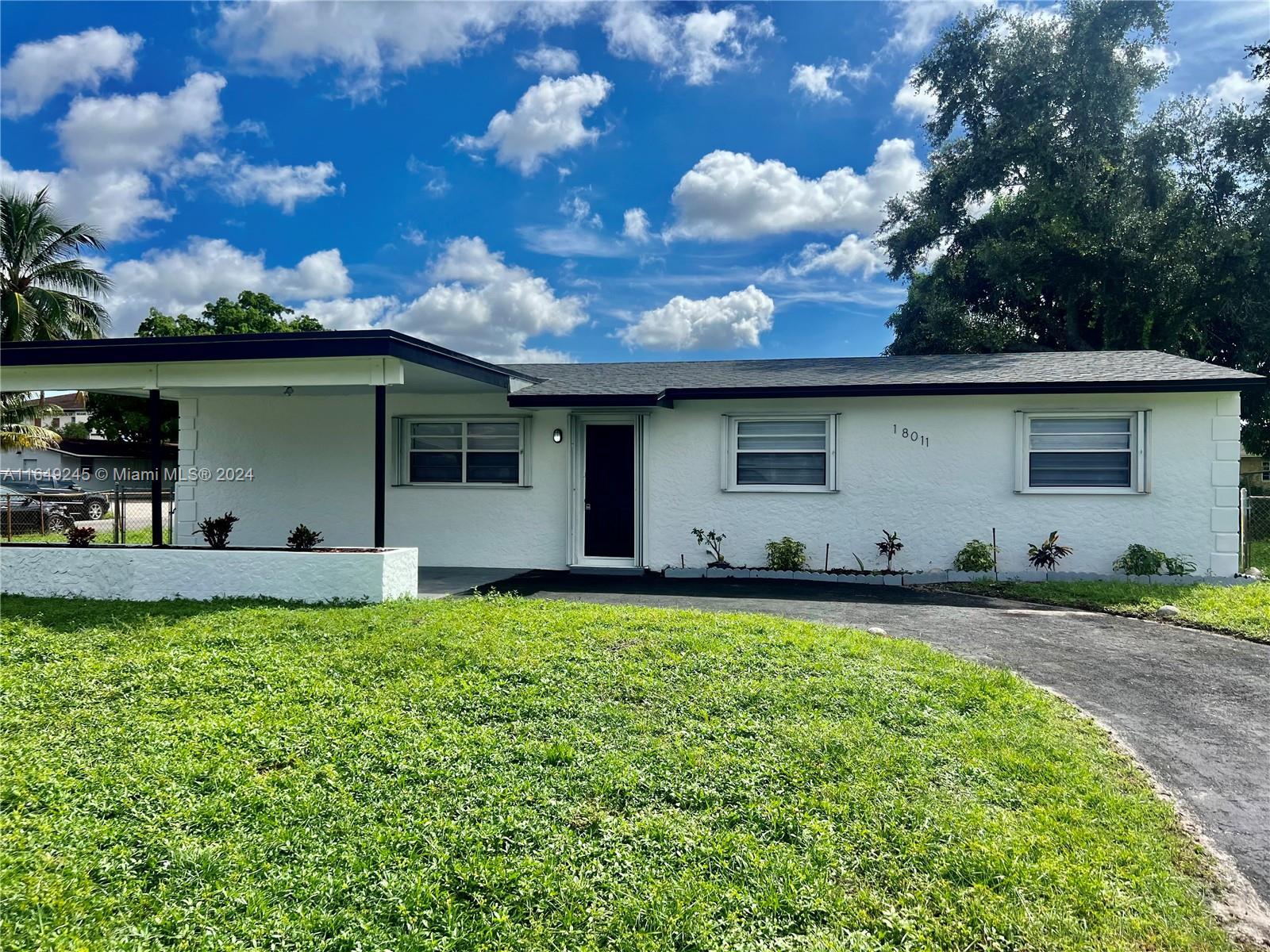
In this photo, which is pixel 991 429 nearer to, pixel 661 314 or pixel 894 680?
pixel 894 680

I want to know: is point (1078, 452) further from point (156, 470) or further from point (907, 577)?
point (156, 470)

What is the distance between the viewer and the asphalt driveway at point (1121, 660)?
368cm

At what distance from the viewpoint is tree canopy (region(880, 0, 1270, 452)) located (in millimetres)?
18719

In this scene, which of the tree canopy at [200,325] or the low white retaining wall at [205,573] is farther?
the tree canopy at [200,325]

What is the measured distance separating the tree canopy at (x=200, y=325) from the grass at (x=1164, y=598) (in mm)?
29694

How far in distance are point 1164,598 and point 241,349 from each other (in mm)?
10952

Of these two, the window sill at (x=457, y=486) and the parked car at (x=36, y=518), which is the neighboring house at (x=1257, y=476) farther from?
the parked car at (x=36, y=518)

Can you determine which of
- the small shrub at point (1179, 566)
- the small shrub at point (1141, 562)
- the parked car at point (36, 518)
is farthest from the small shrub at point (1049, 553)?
the parked car at point (36, 518)

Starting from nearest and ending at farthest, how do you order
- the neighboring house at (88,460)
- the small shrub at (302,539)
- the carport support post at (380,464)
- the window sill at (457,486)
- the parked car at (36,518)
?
the carport support post at (380,464) < the small shrub at (302,539) < the window sill at (457,486) < the parked car at (36,518) < the neighboring house at (88,460)

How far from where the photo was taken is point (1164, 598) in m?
8.45

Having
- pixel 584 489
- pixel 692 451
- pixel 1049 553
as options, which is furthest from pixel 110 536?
pixel 1049 553

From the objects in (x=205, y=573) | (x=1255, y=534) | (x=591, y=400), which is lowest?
(x=205, y=573)

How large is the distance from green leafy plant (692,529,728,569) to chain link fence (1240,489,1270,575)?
23.3ft

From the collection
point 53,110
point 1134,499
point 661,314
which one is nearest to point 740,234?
point 661,314
